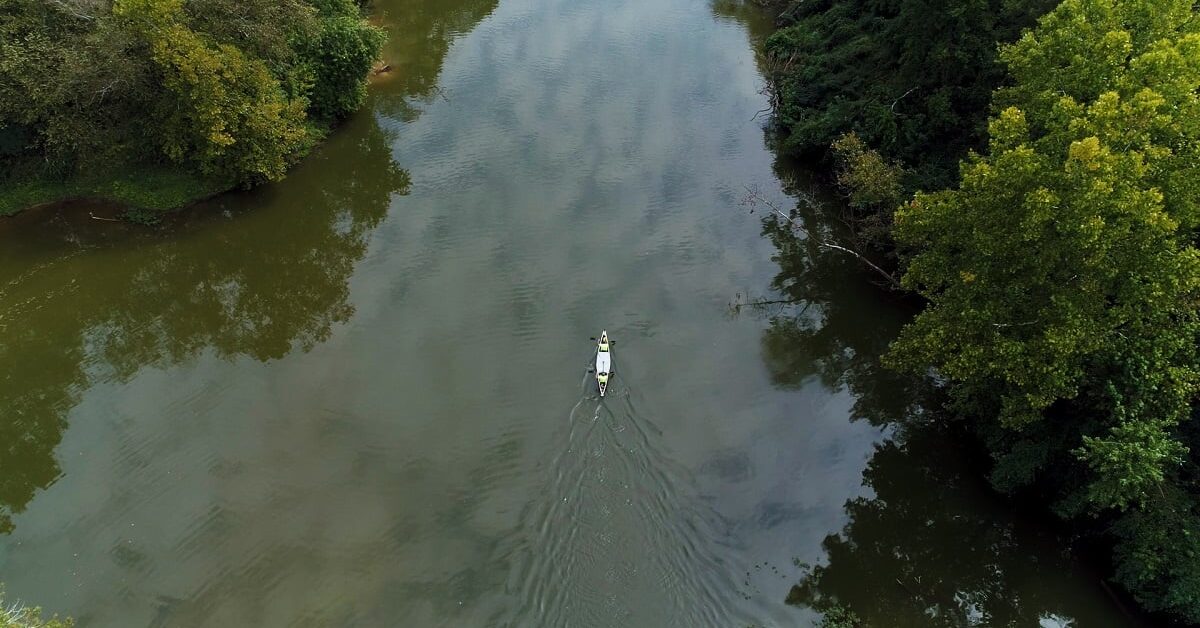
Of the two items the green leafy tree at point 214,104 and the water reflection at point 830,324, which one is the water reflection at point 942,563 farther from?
the green leafy tree at point 214,104

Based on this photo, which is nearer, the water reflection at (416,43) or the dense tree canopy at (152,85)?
the dense tree canopy at (152,85)

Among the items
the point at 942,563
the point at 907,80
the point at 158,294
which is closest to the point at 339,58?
the point at 158,294

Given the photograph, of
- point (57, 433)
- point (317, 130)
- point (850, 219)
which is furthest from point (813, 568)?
point (317, 130)

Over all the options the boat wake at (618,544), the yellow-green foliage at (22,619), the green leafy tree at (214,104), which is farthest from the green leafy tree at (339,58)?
the yellow-green foliage at (22,619)

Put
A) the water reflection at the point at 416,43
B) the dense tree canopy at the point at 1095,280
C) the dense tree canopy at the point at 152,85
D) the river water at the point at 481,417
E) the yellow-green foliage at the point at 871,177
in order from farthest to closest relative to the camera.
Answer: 1. the water reflection at the point at 416,43
2. the dense tree canopy at the point at 152,85
3. the yellow-green foliage at the point at 871,177
4. the river water at the point at 481,417
5. the dense tree canopy at the point at 1095,280

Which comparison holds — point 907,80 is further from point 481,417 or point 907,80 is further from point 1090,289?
point 481,417

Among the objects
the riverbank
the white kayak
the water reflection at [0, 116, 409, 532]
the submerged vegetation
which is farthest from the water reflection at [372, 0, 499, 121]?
the white kayak

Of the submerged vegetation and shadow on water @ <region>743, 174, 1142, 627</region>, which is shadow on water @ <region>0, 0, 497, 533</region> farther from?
shadow on water @ <region>743, 174, 1142, 627</region>
